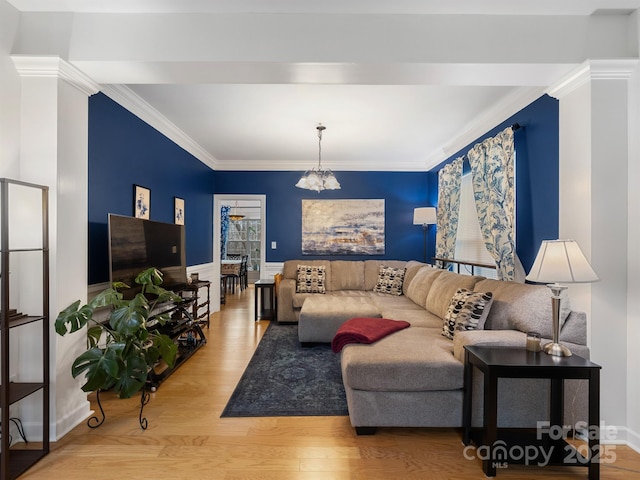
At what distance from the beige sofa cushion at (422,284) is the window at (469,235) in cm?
49

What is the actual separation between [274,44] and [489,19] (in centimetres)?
138

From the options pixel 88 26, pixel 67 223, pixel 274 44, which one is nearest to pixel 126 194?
pixel 67 223

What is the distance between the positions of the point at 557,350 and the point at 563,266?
19.6 inches

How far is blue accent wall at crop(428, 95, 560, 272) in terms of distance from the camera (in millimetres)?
2662

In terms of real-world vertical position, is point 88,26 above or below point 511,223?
above

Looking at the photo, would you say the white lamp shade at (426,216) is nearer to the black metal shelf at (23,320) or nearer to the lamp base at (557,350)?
the lamp base at (557,350)

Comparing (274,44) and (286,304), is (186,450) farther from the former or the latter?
(286,304)

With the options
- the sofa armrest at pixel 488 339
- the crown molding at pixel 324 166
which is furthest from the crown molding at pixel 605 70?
the crown molding at pixel 324 166

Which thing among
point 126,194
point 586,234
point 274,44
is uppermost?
point 274,44

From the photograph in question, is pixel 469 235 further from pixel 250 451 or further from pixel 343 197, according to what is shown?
pixel 250 451

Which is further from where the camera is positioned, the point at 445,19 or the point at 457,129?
the point at 457,129

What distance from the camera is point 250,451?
2020 millimetres

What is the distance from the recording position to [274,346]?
3.93 m

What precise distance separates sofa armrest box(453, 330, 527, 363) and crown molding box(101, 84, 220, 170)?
136 inches
